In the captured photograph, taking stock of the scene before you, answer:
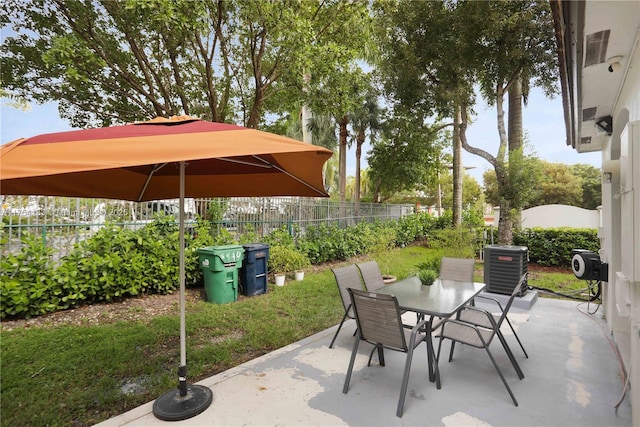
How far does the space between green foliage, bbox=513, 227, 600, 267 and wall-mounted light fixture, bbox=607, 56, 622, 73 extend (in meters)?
7.73

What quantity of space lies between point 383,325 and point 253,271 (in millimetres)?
3983

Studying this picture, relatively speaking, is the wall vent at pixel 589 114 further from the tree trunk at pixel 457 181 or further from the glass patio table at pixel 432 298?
the tree trunk at pixel 457 181

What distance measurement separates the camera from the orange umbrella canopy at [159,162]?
162 centimetres

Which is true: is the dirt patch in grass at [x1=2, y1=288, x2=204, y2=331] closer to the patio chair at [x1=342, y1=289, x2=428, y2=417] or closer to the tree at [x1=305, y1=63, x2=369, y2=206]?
the patio chair at [x1=342, y1=289, x2=428, y2=417]

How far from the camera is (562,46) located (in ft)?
8.36

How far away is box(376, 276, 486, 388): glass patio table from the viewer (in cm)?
292

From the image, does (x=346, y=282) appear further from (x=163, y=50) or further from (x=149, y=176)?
(x=163, y=50)

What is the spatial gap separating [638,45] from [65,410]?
208 inches

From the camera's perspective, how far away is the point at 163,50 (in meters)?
8.54

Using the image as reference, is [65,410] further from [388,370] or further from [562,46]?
[562,46]

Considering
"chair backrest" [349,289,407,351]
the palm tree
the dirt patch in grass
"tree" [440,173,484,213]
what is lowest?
the dirt patch in grass

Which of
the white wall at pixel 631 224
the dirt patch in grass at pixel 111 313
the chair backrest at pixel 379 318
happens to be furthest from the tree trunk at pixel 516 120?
the dirt patch in grass at pixel 111 313

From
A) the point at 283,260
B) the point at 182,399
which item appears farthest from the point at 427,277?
the point at 283,260

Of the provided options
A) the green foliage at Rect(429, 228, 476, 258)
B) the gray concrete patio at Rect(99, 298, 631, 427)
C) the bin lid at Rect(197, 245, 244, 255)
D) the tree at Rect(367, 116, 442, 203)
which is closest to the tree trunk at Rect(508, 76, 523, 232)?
the green foliage at Rect(429, 228, 476, 258)
